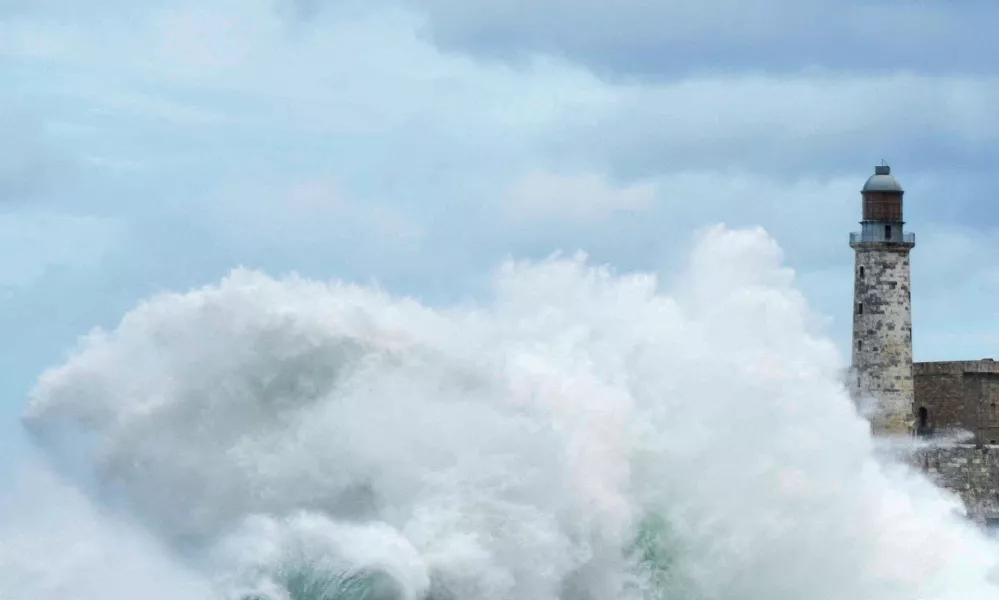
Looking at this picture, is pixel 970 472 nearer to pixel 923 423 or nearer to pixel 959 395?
pixel 923 423

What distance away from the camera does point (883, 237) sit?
54000 mm

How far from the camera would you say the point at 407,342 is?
29672 mm

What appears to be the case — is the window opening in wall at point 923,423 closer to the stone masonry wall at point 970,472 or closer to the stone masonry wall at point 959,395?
the stone masonry wall at point 959,395

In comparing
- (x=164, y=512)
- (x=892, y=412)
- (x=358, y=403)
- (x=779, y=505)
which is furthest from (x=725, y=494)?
(x=892, y=412)

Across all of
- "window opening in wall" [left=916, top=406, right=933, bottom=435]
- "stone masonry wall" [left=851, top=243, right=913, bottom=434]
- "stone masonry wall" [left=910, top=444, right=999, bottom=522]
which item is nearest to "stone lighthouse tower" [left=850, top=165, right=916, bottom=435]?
"stone masonry wall" [left=851, top=243, right=913, bottom=434]

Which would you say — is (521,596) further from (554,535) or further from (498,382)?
(498,382)

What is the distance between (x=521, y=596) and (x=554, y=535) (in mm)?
1037

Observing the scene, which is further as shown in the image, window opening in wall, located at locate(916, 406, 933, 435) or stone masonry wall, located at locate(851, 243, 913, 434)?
window opening in wall, located at locate(916, 406, 933, 435)

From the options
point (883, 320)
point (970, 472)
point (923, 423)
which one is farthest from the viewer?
point (923, 423)

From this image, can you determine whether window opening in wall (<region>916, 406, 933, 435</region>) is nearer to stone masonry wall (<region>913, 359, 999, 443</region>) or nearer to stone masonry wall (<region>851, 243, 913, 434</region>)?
stone masonry wall (<region>913, 359, 999, 443</region>)

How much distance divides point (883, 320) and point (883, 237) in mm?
1832

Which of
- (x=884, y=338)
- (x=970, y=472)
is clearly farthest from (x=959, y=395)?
(x=884, y=338)

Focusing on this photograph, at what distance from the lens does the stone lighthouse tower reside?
53.9m

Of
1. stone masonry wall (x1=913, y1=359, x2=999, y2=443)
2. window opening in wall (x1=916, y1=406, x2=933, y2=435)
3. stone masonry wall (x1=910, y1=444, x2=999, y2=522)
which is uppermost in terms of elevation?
stone masonry wall (x1=913, y1=359, x2=999, y2=443)
